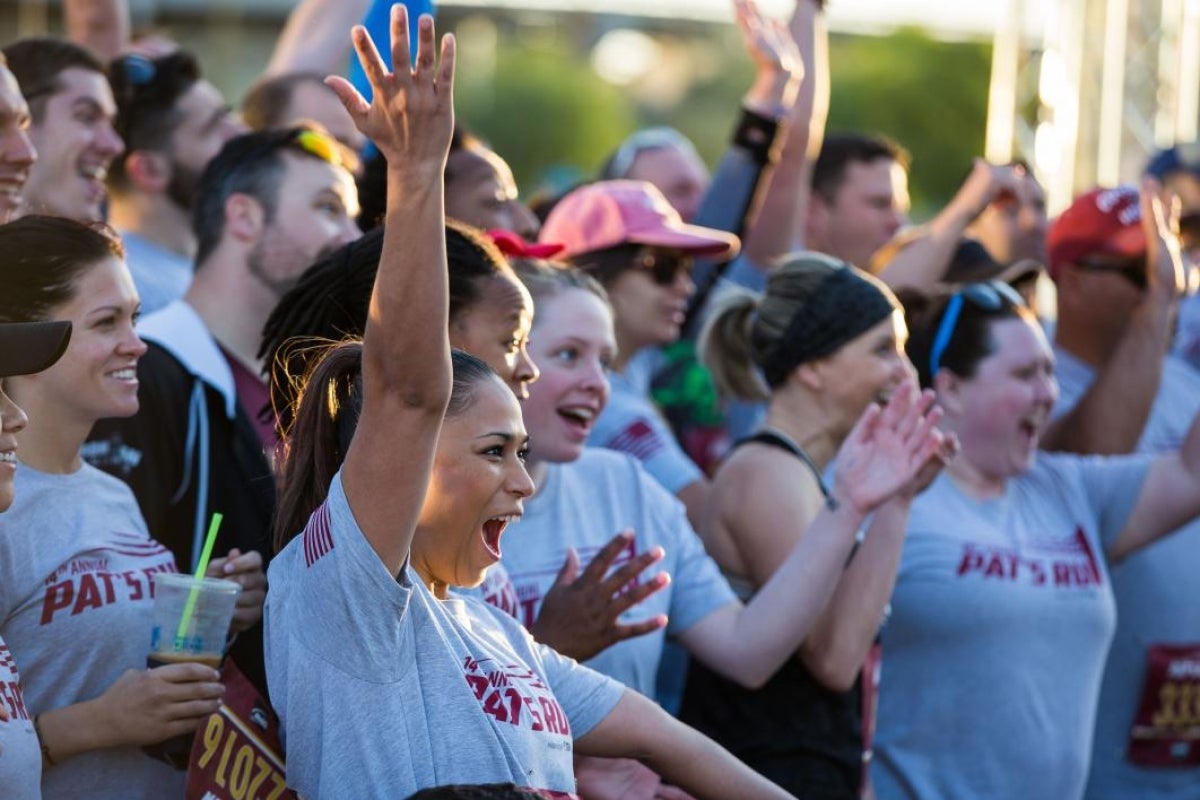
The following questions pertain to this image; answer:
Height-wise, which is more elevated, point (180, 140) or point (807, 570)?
point (180, 140)

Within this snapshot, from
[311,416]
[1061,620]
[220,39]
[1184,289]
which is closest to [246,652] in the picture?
[311,416]

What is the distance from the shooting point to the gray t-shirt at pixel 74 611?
296cm

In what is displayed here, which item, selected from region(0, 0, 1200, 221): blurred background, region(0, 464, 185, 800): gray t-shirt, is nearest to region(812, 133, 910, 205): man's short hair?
region(0, 464, 185, 800): gray t-shirt

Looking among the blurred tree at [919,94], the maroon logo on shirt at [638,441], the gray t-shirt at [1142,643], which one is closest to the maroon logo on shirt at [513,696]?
the maroon logo on shirt at [638,441]

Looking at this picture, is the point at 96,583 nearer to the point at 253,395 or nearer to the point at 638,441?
the point at 253,395

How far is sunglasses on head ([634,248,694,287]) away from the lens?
494 cm

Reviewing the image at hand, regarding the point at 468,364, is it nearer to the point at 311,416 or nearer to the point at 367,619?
the point at 311,416

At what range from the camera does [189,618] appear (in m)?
2.89

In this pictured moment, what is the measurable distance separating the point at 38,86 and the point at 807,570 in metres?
2.45

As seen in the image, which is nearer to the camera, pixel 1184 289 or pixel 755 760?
pixel 755 760

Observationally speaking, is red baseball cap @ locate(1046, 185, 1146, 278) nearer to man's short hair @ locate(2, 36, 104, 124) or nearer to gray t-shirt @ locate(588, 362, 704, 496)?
gray t-shirt @ locate(588, 362, 704, 496)

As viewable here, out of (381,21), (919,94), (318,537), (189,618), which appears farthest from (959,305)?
(919,94)

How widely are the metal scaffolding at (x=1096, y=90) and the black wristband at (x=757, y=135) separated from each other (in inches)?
161

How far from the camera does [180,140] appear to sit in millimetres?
5355
